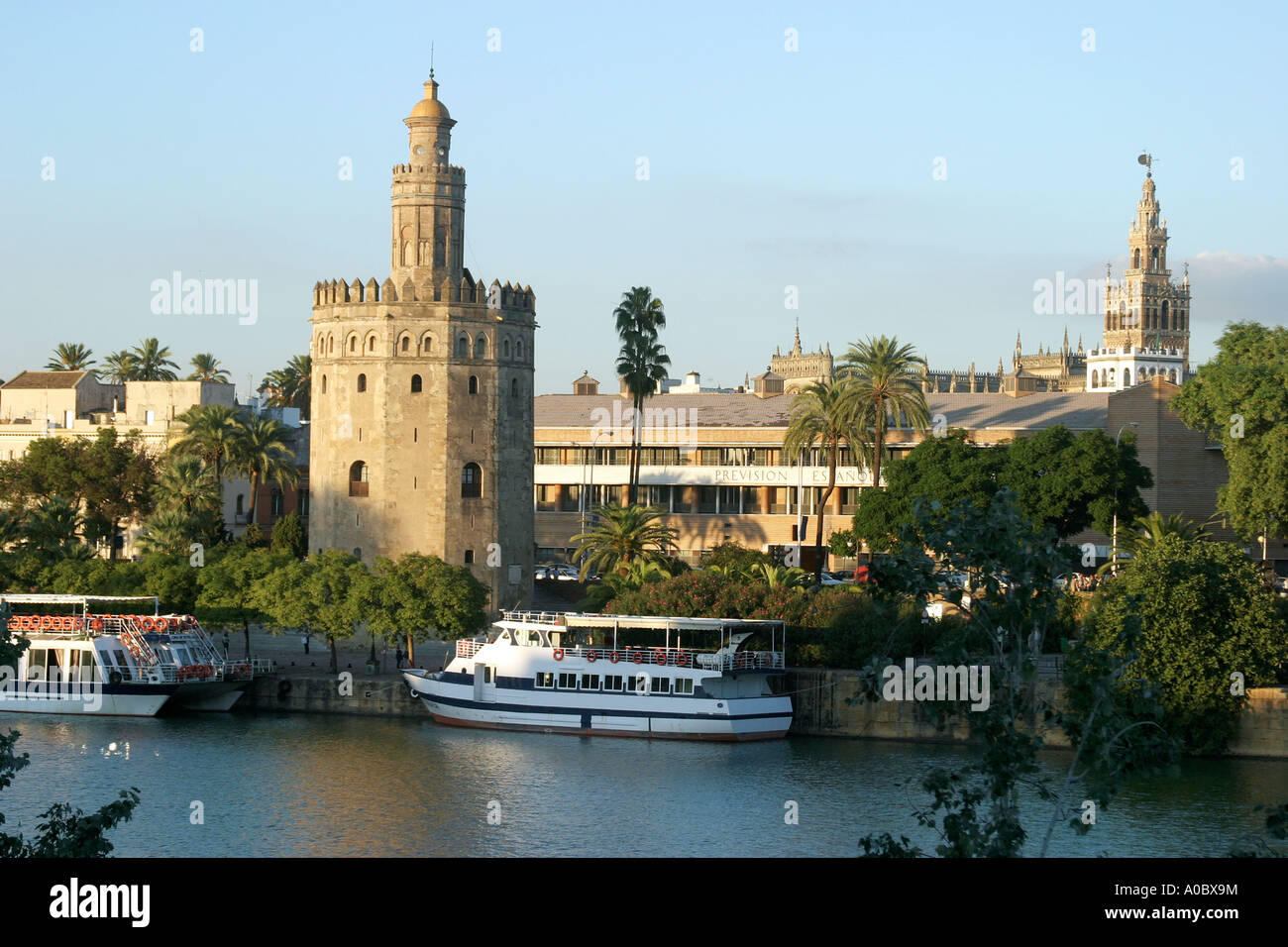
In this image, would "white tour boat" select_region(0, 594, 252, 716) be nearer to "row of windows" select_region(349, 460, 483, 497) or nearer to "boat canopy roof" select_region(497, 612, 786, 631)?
"boat canopy roof" select_region(497, 612, 786, 631)

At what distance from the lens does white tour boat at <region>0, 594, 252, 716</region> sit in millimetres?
61188

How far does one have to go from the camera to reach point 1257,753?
2092 inches

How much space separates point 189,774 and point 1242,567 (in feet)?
103

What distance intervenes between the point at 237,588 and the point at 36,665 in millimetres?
7815

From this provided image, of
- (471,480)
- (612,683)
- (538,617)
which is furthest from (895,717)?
(471,480)

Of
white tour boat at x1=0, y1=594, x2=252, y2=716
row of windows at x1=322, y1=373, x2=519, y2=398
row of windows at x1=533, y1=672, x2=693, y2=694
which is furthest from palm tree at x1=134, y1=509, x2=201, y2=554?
row of windows at x1=533, y1=672, x2=693, y2=694

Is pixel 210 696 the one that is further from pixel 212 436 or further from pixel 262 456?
pixel 212 436

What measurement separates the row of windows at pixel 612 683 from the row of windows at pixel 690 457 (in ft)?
118

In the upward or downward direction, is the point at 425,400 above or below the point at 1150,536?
above

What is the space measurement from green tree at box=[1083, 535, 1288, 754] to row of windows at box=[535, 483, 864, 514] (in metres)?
40.9

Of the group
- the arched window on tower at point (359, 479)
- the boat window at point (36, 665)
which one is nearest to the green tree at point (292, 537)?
the arched window on tower at point (359, 479)

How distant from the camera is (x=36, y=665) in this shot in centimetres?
6203
